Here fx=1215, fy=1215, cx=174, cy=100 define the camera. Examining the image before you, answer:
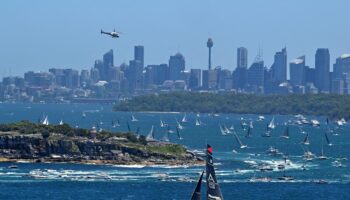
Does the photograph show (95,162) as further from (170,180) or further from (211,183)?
(211,183)

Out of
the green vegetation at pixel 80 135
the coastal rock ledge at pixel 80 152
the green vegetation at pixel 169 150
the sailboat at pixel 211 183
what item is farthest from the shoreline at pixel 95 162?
the sailboat at pixel 211 183

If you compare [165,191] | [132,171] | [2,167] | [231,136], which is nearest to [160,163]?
[132,171]

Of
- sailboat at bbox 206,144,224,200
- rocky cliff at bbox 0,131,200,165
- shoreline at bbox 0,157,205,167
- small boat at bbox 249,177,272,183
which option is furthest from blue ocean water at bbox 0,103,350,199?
sailboat at bbox 206,144,224,200

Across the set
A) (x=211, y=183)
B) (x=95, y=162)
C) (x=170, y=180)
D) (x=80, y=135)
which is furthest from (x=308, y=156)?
(x=211, y=183)

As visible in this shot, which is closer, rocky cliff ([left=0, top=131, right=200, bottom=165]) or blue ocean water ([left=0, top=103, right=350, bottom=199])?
blue ocean water ([left=0, top=103, right=350, bottom=199])

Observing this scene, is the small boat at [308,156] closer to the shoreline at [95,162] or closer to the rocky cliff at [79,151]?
the rocky cliff at [79,151]

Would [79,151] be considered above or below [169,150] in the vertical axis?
below

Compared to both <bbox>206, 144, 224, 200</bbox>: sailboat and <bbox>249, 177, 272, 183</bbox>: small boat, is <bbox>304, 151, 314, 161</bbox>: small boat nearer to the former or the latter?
<bbox>249, 177, 272, 183</bbox>: small boat

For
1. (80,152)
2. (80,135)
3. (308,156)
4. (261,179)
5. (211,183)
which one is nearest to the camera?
(211,183)

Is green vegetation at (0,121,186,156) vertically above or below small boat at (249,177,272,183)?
above

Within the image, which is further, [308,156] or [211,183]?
[308,156]
